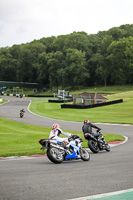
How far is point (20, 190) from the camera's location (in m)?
8.19

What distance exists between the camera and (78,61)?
5320 inches

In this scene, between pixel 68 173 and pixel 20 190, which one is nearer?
pixel 20 190

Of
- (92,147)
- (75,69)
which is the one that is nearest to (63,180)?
(92,147)

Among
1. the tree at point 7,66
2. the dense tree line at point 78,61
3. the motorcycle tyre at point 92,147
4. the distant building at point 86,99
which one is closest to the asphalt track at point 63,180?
the motorcycle tyre at point 92,147

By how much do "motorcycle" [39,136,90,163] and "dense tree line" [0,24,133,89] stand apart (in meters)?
112

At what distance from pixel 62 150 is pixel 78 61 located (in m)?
124

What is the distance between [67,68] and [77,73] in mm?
5761

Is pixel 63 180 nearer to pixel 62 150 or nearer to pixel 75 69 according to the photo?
pixel 62 150

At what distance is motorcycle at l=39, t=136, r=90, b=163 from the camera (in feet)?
42.0

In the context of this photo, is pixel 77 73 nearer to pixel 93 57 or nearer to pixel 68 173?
pixel 93 57

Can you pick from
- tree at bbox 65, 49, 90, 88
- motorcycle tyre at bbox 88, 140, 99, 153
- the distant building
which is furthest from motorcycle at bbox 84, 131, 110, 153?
tree at bbox 65, 49, 90, 88

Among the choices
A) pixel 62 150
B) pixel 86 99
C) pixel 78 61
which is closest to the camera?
pixel 62 150

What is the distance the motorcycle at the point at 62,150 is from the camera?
42.0 ft

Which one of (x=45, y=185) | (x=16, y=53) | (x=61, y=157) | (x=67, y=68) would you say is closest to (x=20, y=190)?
(x=45, y=185)
